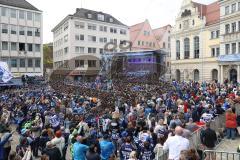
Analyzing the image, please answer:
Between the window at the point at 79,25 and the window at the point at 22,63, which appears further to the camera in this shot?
the window at the point at 79,25

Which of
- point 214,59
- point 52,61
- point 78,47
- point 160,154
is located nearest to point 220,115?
point 160,154

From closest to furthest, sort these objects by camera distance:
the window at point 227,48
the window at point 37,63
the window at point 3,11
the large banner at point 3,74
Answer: the large banner at point 3,74 → the window at point 227,48 → the window at point 3,11 → the window at point 37,63

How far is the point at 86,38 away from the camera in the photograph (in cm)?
6756

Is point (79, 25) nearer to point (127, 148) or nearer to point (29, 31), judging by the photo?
point (29, 31)

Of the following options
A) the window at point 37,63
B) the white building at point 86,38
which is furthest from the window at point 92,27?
the window at point 37,63

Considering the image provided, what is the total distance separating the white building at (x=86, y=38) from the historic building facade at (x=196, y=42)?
17871 mm

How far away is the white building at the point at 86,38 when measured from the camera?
66188 mm

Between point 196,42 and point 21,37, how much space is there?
3254 cm

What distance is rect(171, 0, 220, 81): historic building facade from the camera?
50.4m

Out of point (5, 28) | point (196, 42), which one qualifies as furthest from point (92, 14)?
point (196, 42)

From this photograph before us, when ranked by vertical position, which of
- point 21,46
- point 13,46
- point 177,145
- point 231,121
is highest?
point 21,46

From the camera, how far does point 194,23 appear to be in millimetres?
53906

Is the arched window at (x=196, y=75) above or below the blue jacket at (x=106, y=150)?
above

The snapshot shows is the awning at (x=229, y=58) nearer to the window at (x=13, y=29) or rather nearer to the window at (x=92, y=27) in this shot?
the window at (x=92, y=27)
